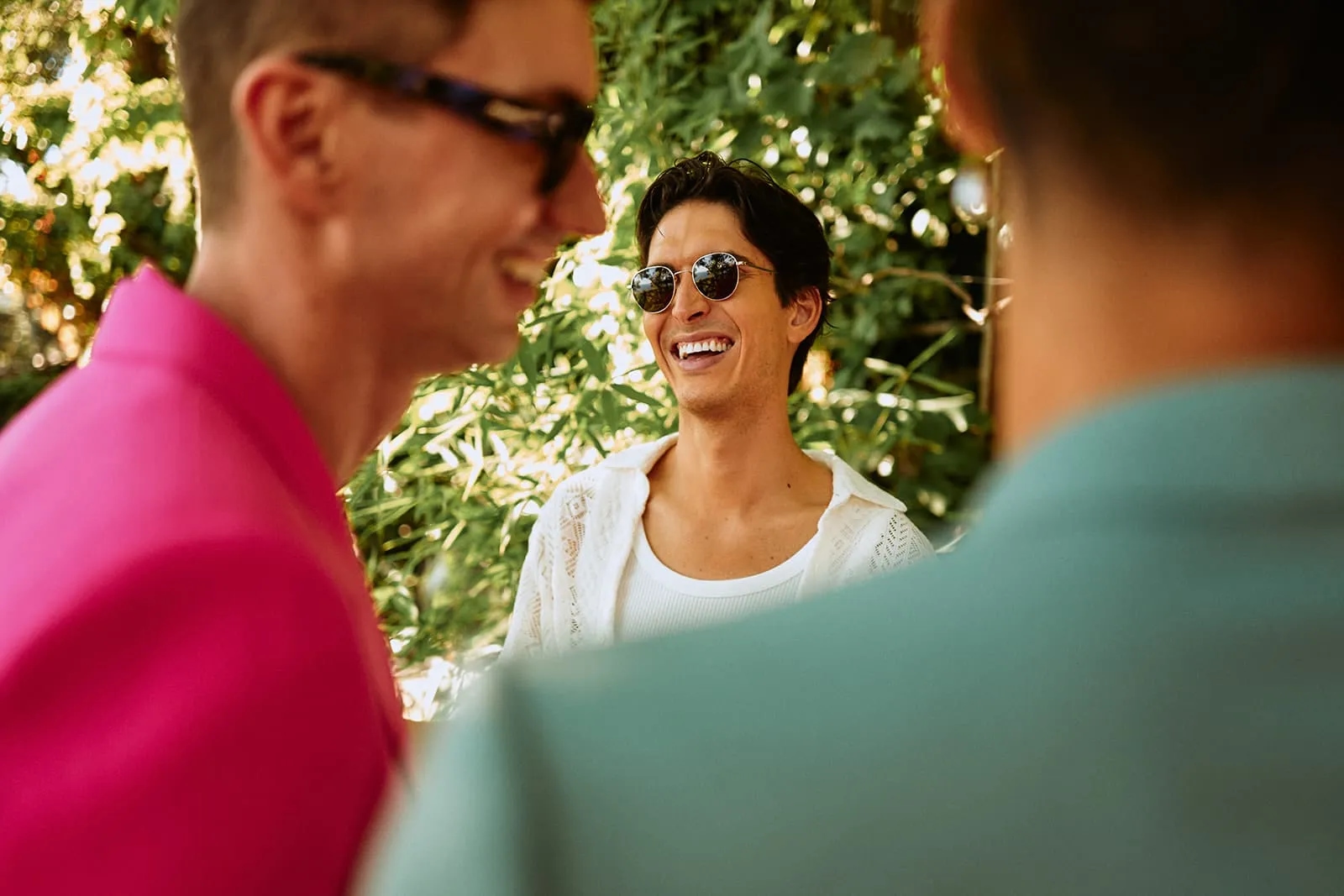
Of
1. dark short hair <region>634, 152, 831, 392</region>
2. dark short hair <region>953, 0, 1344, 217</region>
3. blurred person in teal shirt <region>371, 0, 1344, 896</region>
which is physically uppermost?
dark short hair <region>634, 152, 831, 392</region>

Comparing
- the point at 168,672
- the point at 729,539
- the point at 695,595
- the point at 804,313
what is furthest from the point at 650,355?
the point at 168,672

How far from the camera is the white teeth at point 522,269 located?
1.01 metres

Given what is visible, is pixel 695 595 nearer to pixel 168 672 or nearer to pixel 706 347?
pixel 706 347

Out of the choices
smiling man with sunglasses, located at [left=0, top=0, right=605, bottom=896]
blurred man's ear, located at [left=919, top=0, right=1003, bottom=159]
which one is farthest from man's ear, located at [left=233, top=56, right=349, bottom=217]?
blurred man's ear, located at [left=919, top=0, right=1003, bottom=159]

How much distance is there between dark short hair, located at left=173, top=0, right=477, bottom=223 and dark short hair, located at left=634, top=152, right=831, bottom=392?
1.88 m

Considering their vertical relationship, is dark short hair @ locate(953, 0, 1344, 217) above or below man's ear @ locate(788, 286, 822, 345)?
below

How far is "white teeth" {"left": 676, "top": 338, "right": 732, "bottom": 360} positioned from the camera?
108 inches

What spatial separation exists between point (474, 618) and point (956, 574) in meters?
3.71

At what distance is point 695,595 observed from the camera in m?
2.57

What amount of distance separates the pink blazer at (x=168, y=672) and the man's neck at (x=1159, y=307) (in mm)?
455

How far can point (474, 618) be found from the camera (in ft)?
13.4

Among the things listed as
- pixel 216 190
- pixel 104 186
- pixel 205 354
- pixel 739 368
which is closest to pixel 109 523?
pixel 205 354

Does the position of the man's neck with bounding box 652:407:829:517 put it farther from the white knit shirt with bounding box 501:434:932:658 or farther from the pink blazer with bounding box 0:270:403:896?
the pink blazer with bounding box 0:270:403:896

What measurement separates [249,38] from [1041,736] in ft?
2.46
